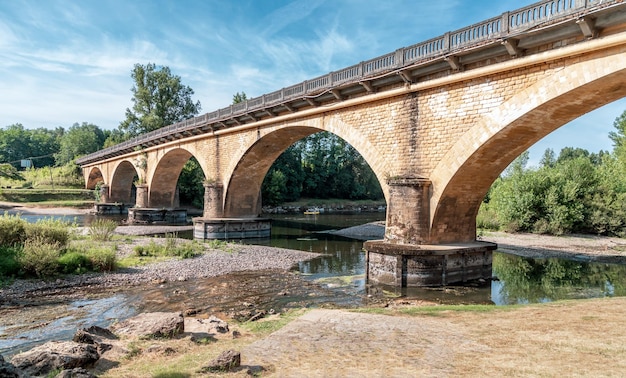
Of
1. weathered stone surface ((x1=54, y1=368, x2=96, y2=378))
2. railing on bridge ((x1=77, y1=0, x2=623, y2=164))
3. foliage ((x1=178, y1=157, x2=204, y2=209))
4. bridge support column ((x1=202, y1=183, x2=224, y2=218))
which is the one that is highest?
railing on bridge ((x1=77, y1=0, x2=623, y2=164))

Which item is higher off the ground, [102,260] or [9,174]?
[9,174]

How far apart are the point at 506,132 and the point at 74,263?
12.6 metres

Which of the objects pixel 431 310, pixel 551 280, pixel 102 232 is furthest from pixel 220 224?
pixel 431 310

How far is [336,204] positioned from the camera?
5947cm

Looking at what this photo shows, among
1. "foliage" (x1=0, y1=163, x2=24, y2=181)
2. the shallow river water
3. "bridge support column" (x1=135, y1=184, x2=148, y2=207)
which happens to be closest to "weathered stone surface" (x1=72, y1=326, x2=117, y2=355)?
the shallow river water

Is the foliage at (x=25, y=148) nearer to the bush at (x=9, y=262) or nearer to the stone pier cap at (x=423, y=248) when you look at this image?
the bush at (x=9, y=262)

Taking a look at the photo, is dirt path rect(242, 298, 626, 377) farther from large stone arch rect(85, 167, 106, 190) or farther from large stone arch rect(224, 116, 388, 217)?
large stone arch rect(85, 167, 106, 190)

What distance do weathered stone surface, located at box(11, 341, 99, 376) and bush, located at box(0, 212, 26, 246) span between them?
9.12 meters

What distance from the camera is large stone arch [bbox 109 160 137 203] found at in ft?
152

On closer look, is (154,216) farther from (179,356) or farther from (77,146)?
(77,146)

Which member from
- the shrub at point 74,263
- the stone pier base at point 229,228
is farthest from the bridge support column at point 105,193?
the shrub at point 74,263

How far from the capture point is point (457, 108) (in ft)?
39.1

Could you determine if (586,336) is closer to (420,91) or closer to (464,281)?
(464,281)

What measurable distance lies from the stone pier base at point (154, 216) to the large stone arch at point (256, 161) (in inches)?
423
